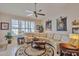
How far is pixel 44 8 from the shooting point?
2.25 m

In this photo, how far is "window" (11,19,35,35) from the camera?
2225 millimetres

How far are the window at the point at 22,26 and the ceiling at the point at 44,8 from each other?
14cm

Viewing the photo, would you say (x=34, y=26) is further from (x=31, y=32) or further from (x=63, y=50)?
(x=63, y=50)

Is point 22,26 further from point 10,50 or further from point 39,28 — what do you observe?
point 10,50

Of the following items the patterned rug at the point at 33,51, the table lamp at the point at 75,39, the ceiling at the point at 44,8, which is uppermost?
the ceiling at the point at 44,8

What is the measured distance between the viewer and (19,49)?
2271mm

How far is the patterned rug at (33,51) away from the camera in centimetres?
227

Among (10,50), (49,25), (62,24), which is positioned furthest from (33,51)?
(62,24)

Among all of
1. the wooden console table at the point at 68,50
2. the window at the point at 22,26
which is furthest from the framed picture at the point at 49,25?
the wooden console table at the point at 68,50

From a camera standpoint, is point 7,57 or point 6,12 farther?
point 7,57

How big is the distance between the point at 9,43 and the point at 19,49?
0.20m

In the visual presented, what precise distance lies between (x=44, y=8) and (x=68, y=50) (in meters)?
0.83

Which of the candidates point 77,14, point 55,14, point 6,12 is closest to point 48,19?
point 55,14

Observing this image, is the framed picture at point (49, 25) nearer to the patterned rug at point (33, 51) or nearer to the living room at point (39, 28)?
the living room at point (39, 28)
